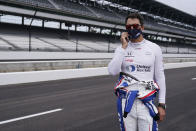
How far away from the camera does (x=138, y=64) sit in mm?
2322

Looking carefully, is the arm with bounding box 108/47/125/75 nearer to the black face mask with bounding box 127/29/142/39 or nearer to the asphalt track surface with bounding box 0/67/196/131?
the black face mask with bounding box 127/29/142/39

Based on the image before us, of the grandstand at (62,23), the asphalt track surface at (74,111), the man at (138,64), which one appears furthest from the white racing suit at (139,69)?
the grandstand at (62,23)

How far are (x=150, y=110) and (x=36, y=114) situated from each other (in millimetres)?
3964

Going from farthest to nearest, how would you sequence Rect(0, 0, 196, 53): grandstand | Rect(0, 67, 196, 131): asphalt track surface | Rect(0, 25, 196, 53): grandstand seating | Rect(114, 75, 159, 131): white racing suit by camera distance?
Rect(0, 0, 196, 53): grandstand < Rect(0, 25, 196, 53): grandstand seating < Rect(0, 67, 196, 131): asphalt track surface < Rect(114, 75, 159, 131): white racing suit

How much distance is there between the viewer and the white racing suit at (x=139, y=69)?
223 cm

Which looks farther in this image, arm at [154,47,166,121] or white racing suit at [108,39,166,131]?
arm at [154,47,166,121]

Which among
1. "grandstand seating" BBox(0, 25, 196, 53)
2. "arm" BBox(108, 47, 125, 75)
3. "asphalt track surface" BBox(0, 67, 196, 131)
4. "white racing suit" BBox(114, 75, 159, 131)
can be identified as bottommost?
"asphalt track surface" BBox(0, 67, 196, 131)

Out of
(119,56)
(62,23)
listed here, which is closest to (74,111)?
(119,56)

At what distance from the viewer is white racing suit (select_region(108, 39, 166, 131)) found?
2.23 metres

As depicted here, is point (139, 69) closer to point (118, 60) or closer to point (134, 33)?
point (118, 60)

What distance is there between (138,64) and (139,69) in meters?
0.06

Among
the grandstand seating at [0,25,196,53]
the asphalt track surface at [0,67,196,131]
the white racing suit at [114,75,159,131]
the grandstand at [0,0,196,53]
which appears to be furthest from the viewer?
the grandstand at [0,0,196,53]

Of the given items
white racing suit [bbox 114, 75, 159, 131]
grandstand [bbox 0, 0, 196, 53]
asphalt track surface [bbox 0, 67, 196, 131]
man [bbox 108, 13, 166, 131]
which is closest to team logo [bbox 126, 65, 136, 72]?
man [bbox 108, 13, 166, 131]

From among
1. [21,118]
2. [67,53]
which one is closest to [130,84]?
[21,118]
